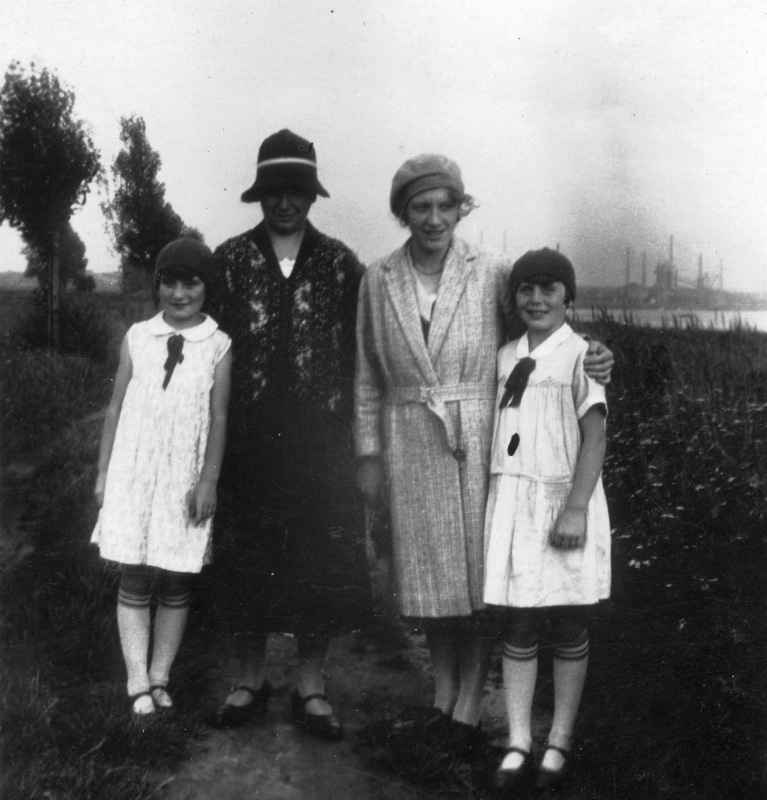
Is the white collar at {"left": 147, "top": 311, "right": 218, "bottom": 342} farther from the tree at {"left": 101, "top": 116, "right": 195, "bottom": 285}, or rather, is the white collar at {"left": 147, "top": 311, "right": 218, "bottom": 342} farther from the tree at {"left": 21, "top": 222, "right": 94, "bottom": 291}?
the tree at {"left": 21, "top": 222, "right": 94, "bottom": 291}

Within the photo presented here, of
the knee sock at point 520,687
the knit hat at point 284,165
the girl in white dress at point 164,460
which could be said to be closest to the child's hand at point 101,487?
the girl in white dress at point 164,460

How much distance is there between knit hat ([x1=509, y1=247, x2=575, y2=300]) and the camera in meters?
2.80

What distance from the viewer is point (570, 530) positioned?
105 inches

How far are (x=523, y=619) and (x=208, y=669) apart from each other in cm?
150

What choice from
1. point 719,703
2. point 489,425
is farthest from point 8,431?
point 719,703

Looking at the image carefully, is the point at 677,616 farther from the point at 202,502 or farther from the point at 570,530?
the point at 202,502

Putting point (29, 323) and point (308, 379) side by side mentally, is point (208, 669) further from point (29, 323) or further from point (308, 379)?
point (29, 323)

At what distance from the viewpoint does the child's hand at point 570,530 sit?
2678 millimetres

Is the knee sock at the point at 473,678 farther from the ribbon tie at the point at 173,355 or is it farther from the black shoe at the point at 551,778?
the ribbon tie at the point at 173,355

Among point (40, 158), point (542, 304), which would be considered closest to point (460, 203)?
point (542, 304)

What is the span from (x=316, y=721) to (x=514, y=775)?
0.79 m

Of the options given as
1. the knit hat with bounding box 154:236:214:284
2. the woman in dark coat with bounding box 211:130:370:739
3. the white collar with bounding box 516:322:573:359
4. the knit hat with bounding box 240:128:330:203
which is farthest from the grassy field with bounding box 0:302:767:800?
the knit hat with bounding box 240:128:330:203

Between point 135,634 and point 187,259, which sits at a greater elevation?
point 187,259

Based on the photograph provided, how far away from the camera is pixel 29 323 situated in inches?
241
